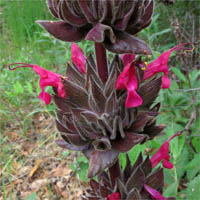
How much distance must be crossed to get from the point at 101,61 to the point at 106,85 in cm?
10

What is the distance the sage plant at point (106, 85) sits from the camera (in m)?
0.85

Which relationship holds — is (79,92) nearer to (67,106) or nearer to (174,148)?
(67,106)

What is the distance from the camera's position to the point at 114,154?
967 mm

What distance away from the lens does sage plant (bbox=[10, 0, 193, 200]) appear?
2.79 ft

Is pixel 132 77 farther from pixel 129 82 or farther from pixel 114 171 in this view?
pixel 114 171

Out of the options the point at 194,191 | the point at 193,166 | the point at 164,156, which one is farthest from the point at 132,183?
the point at 193,166

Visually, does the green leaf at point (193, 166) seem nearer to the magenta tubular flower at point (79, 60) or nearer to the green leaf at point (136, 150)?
the green leaf at point (136, 150)

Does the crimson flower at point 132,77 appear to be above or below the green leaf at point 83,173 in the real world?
above

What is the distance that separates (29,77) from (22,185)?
143 centimetres

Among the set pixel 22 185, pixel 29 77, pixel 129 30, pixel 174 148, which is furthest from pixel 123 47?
pixel 29 77

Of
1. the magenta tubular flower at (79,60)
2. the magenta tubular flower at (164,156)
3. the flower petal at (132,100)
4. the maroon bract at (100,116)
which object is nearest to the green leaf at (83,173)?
the magenta tubular flower at (164,156)

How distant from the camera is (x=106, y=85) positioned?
3.22 ft

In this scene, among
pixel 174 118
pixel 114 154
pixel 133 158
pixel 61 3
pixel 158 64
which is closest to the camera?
pixel 61 3

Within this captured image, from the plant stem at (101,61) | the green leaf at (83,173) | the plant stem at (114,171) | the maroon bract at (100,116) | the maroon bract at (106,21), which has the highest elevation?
the maroon bract at (106,21)
